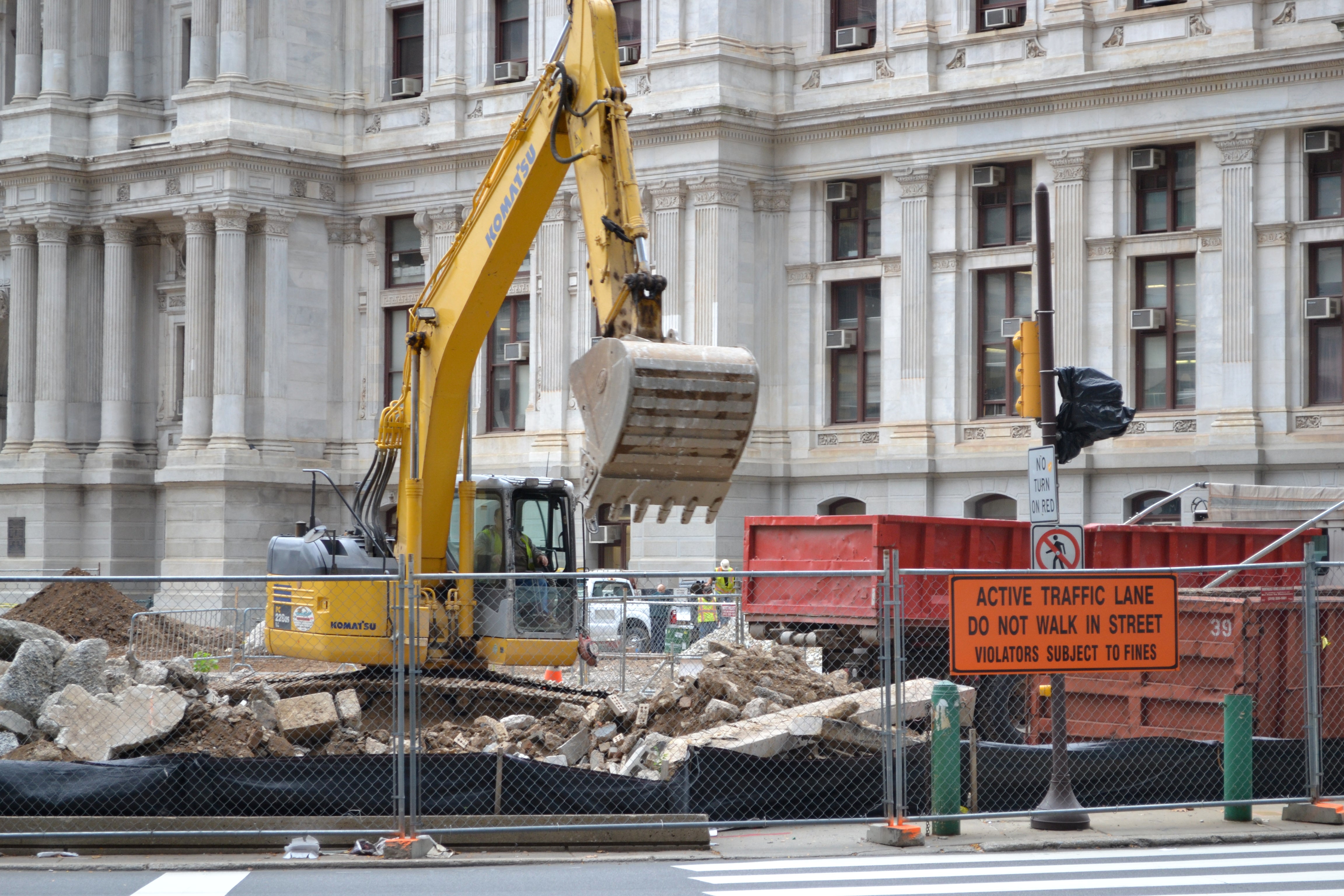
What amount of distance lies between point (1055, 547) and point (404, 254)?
35219 millimetres

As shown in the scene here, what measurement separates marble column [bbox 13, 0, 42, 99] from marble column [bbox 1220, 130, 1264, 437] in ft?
106

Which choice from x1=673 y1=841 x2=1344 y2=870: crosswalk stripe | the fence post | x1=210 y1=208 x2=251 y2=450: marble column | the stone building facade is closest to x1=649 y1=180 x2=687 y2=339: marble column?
the stone building facade

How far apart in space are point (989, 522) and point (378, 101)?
96.1ft

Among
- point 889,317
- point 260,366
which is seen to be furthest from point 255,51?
point 889,317

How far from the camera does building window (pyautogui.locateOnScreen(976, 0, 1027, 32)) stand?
40.8 m

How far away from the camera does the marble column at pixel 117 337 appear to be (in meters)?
50.2

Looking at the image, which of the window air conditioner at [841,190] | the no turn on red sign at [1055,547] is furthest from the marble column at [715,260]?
the no turn on red sign at [1055,547]

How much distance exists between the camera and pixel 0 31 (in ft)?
183

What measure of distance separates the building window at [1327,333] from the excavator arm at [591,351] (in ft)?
73.1

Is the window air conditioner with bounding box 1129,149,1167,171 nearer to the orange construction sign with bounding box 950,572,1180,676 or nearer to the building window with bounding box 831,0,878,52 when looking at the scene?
the building window with bounding box 831,0,878,52

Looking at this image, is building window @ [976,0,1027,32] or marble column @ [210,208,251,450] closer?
building window @ [976,0,1027,32]

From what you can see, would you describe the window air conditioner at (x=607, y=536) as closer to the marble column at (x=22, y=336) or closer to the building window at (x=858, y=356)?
the building window at (x=858, y=356)

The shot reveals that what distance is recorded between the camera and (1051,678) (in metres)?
15.6

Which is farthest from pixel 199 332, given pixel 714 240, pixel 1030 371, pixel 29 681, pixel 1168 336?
pixel 1030 371
